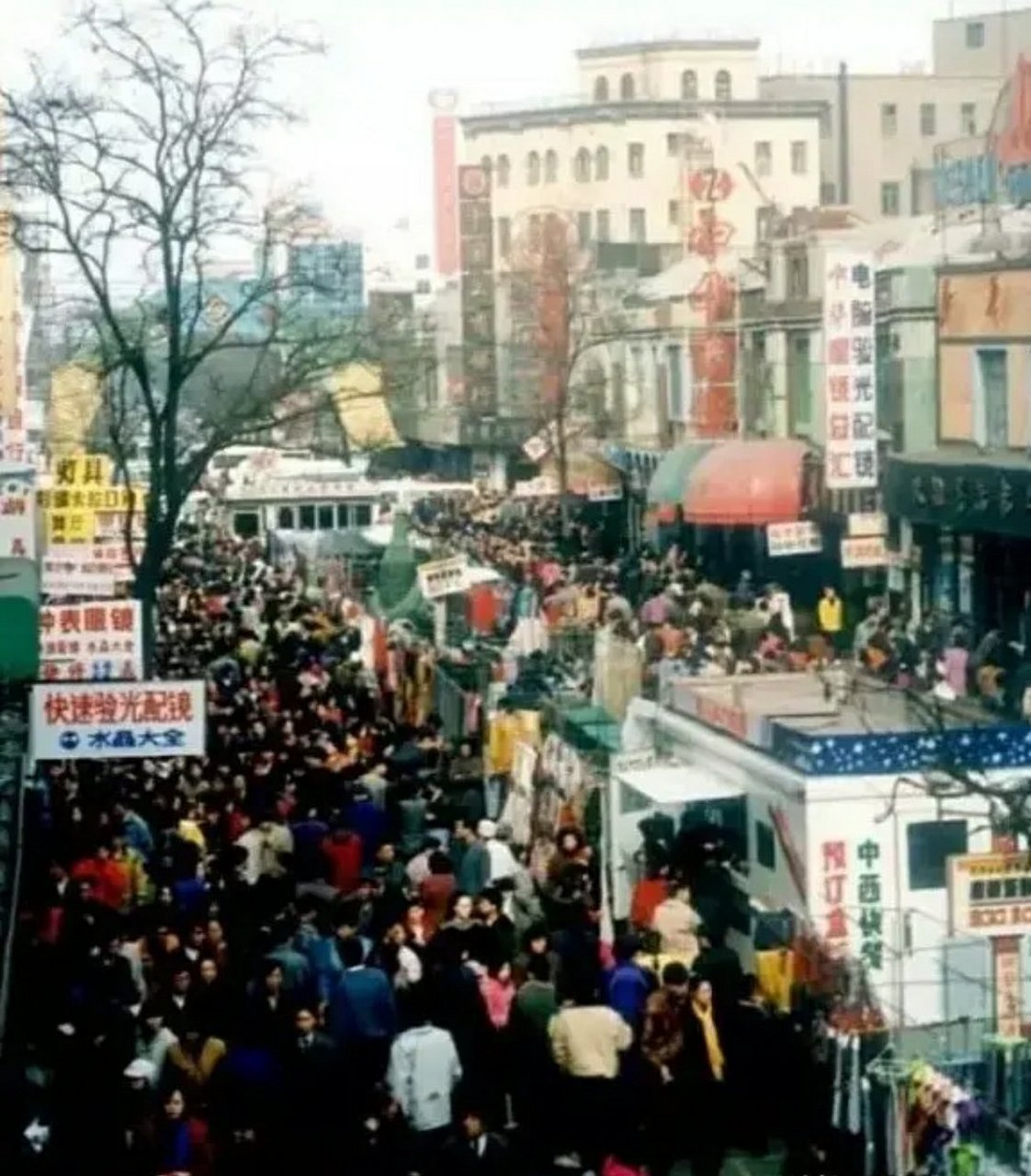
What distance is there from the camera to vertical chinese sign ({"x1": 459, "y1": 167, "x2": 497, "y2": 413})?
59.7m

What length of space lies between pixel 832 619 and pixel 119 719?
1317cm

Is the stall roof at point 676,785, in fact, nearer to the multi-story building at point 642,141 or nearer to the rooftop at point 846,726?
the rooftop at point 846,726

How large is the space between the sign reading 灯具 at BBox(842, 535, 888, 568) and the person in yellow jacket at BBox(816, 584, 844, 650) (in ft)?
1.55

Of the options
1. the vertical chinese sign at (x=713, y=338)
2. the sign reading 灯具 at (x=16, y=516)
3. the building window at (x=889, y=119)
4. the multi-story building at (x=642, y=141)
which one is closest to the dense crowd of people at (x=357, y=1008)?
the sign reading 灯具 at (x=16, y=516)

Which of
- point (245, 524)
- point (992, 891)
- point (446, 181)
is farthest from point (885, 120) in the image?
point (992, 891)

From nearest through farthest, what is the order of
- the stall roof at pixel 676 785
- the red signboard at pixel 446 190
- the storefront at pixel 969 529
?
the stall roof at pixel 676 785 < the storefront at pixel 969 529 < the red signboard at pixel 446 190

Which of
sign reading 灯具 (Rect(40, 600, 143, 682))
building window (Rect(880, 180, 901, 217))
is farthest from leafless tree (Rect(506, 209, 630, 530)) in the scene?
sign reading 灯具 (Rect(40, 600, 143, 682))

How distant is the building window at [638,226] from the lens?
59.2 meters

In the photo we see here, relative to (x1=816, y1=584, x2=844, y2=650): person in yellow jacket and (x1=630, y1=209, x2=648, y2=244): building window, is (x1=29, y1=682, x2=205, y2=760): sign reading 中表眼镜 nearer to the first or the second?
(x1=816, y1=584, x2=844, y2=650): person in yellow jacket

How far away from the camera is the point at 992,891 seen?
38.9 ft

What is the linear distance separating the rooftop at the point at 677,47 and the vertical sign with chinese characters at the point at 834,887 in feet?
→ 150

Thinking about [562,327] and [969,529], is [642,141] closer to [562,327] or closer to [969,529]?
[562,327]

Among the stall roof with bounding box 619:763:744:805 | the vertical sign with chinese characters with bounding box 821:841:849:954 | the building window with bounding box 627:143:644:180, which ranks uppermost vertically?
the building window with bounding box 627:143:644:180

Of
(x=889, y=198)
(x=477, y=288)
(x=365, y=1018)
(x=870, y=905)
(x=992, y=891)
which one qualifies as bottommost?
(x=365, y=1018)
